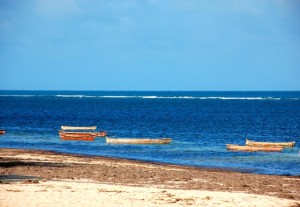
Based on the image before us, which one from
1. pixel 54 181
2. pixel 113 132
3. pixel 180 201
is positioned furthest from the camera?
pixel 113 132

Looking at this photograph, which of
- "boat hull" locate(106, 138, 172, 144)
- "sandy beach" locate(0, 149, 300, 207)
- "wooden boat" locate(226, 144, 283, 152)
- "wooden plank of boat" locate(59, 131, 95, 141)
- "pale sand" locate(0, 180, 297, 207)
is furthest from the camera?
"wooden plank of boat" locate(59, 131, 95, 141)

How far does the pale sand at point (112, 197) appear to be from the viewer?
58.2 ft

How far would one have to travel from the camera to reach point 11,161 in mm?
31062

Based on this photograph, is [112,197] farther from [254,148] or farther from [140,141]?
[140,141]

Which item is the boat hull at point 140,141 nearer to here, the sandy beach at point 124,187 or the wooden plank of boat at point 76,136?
the wooden plank of boat at point 76,136

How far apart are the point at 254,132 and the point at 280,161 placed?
108 ft

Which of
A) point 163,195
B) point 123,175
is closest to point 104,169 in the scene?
point 123,175

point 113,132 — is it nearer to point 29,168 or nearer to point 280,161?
point 280,161

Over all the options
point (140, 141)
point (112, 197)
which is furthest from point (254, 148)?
point (112, 197)

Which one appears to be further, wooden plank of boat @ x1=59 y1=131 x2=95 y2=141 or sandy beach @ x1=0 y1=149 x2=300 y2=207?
wooden plank of boat @ x1=59 y1=131 x2=95 y2=141

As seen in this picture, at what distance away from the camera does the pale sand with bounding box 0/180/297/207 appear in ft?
58.2

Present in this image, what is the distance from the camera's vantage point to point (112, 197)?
19.0 metres

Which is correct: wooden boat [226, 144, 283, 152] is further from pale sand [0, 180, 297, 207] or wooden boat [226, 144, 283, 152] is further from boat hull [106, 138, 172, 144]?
pale sand [0, 180, 297, 207]

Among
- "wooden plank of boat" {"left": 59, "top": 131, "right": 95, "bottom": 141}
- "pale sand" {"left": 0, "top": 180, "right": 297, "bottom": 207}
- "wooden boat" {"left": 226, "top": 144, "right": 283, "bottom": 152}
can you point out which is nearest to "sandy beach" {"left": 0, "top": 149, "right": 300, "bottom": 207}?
"pale sand" {"left": 0, "top": 180, "right": 297, "bottom": 207}
